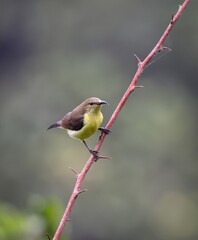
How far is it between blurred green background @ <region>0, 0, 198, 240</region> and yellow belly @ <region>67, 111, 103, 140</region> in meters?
10.5

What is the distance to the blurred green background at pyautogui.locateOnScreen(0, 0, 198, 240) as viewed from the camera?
53.0 ft

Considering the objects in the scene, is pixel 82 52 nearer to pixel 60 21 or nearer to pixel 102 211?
pixel 60 21

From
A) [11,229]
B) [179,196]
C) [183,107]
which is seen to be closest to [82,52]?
[183,107]

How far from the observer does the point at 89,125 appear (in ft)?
14.7

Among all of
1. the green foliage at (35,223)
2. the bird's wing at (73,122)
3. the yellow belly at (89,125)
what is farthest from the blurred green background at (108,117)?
the green foliage at (35,223)

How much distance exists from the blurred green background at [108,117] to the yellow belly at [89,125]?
10461 mm

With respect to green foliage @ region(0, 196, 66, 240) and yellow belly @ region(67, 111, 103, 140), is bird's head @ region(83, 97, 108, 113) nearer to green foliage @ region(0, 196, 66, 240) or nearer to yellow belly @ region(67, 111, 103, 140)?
yellow belly @ region(67, 111, 103, 140)

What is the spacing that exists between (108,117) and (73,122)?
1103 centimetres

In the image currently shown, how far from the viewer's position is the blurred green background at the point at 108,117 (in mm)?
16156

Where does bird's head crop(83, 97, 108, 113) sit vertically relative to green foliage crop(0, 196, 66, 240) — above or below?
above

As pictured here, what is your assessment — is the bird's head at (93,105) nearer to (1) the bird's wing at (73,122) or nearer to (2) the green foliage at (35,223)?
(1) the bird's wing at (73,122)

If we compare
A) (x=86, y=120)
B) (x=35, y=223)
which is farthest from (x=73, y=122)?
(x=35, y=223)

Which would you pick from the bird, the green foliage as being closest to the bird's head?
the bird

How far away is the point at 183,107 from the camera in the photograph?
18.3 m
